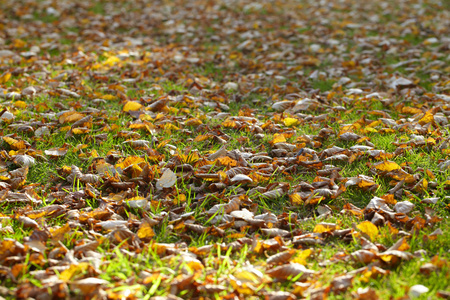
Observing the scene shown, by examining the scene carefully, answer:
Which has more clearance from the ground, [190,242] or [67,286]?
[67,286]

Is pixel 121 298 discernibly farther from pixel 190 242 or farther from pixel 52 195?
pixel 52 195

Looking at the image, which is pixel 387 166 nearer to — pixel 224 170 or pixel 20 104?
pixel 224 170

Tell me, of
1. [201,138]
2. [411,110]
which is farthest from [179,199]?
[411,110]

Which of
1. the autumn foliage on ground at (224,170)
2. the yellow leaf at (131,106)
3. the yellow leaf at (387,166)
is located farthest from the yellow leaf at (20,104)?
the yellow leaf at (387,166)

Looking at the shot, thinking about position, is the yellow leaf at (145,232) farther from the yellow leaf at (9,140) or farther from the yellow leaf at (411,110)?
the yellow leaf at (411,110)

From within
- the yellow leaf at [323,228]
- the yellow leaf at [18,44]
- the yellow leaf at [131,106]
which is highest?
the yellow leaf at [18,44]

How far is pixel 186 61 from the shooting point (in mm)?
5301

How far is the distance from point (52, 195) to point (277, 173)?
4.98 ft

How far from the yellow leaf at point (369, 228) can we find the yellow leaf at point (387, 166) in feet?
2.18

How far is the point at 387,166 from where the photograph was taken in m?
2.79

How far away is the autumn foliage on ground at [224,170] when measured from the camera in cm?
198

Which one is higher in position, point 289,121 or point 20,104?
point 20,104

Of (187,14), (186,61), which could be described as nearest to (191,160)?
(186,61)

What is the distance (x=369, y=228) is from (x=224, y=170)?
40.6 inches
